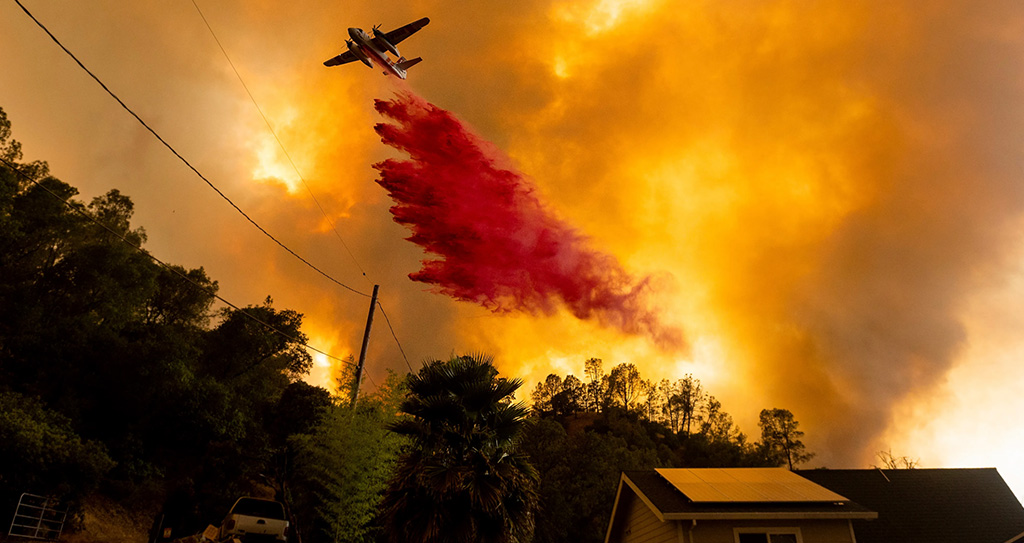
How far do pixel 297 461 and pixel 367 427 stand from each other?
10577 millimetres

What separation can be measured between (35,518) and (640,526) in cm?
2407

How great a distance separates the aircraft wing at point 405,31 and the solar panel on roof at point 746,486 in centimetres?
2254

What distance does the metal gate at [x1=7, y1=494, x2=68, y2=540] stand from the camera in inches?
874

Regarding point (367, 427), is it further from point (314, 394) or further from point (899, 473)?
point (899, 473)

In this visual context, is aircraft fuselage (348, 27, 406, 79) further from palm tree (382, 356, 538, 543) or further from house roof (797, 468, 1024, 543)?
house roof (797, 468, 1024, 543)

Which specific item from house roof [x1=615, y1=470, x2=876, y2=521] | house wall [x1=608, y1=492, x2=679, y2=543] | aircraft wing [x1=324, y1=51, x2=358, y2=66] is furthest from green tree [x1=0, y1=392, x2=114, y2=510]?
house roof [x1=615, y1=470, x2=876, y2=521]

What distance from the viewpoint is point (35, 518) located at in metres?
22.2

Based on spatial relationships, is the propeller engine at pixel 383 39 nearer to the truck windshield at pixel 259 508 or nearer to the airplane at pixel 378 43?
the airplane at pixel 378 43

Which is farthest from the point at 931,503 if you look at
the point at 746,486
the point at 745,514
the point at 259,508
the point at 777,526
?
the point at 259,508

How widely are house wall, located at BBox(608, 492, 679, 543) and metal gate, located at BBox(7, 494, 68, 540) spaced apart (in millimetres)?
22961

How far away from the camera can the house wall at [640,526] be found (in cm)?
1765

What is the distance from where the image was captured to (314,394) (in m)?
36.1

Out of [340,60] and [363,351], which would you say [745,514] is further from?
[340,60]

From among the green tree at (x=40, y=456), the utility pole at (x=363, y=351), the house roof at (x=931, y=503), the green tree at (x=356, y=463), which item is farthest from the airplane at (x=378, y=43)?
the house roof at (x=931, y=503)
